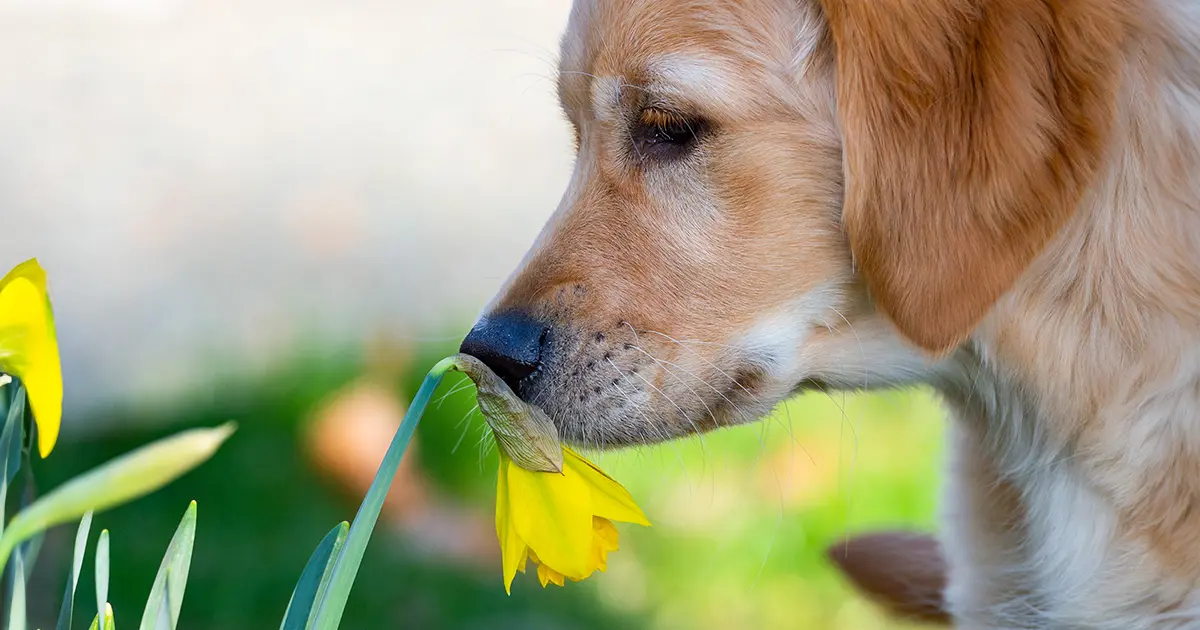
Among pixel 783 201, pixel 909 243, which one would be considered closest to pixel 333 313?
pixel 783 201

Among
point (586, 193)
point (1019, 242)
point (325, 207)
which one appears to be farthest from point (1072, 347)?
point (325, 207)

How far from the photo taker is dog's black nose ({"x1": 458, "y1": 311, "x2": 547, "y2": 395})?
1492 millimetres

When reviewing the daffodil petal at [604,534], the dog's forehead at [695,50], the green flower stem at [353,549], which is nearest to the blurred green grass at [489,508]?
the dog's forehead at [695,50]

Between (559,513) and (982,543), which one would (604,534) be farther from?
(982,543)

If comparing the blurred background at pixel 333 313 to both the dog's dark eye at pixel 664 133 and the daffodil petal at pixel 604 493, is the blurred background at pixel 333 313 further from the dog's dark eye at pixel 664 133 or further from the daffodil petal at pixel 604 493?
the daffodil petal at pixel 604 493

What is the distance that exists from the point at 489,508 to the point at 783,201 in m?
1.87

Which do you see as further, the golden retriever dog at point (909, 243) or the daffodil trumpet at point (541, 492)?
the golden retriever dog at point (909, 243)

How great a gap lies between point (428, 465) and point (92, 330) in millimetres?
1223

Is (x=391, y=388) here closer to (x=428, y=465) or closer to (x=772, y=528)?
(x=428, y=465)

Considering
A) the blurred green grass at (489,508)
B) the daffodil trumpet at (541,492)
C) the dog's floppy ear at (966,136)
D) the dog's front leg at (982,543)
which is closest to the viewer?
the daffodil trumpet at (541,492)

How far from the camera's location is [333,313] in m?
3.95

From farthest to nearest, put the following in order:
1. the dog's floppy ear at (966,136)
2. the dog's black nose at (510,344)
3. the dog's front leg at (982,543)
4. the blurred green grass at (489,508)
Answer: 1. the blurred green grass at (489,508)
2. the dog's front leg at (982,543)
3. the dog's black nose at (510,344)
4. the dog's floppy ear at (966,136)

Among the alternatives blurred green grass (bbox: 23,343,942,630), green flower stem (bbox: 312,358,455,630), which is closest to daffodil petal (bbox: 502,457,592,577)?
green flower stem (bbox: 312,358,455,630)

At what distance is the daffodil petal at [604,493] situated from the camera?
90cm
